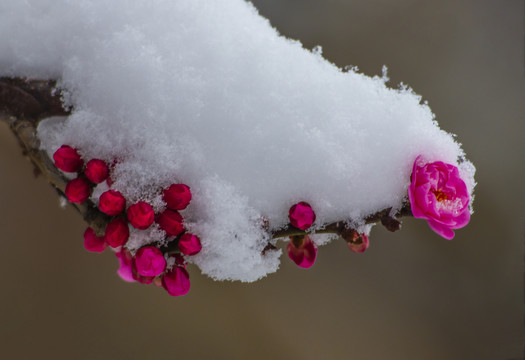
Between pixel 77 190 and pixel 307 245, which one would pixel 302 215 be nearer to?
pixel 307 245

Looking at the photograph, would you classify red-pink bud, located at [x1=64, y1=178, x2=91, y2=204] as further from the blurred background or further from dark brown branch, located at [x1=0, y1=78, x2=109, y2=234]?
the blurred background

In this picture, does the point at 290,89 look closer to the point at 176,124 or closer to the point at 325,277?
the point at 176,124

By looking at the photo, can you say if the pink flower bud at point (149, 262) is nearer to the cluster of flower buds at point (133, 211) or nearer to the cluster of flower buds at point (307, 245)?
the cluster of flower buds at point (133, 211)

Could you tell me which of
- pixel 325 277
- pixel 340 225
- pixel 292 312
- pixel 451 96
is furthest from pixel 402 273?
pixel 340 225

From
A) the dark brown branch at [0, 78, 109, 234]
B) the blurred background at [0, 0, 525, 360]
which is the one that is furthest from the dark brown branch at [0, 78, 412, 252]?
the blurred background at [0, 0, 525, 360]

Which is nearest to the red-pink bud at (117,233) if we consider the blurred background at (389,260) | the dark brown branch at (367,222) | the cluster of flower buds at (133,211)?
the cluster of flower buds at (133,211)

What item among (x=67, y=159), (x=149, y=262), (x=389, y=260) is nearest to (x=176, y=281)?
(x=149, y=262)
